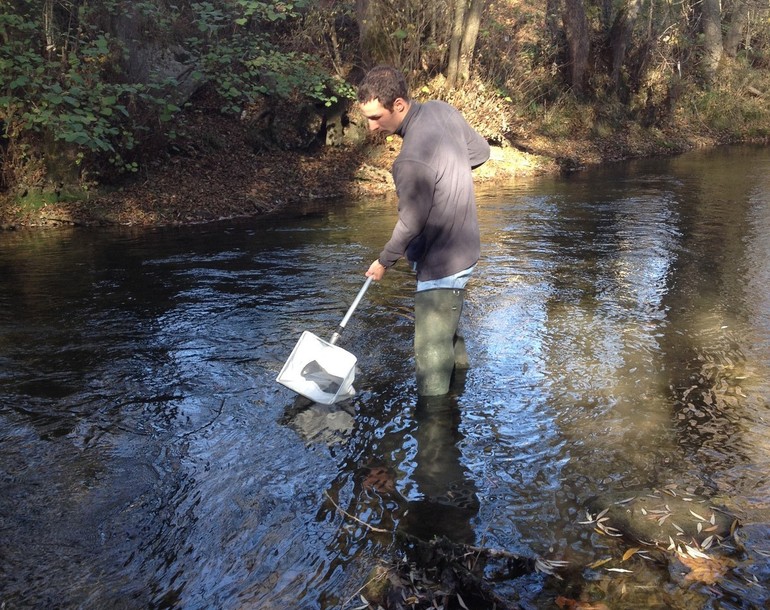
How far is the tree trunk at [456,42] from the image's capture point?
18270mm

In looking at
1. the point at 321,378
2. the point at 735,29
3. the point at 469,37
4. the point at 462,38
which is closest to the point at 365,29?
the point at 462,38

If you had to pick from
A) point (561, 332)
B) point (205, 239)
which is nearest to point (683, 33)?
point (205, 239)

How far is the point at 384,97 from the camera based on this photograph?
4.51 m

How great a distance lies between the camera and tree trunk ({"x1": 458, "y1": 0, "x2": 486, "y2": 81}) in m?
18.4

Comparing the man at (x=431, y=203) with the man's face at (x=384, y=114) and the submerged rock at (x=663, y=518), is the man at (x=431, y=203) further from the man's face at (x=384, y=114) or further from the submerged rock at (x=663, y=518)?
the submerged rock at (x=663, y=518)

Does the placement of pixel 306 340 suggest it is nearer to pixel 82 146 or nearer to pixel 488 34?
pixel 82 146

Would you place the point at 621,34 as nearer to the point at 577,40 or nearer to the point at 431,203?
the point at 577,40

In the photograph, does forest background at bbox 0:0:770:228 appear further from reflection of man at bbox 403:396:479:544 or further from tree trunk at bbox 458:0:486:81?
reflection of man at bbox 403:396:479:544

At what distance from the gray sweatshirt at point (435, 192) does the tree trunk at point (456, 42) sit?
14456 mm

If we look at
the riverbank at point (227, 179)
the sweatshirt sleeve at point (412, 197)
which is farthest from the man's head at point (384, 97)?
the riverbank at point (227, 179)

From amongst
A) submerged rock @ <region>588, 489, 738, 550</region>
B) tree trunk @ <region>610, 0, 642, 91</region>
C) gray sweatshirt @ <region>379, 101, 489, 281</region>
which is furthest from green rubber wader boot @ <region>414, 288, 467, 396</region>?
tree trunk @ <region>610, 0, 642, 91</region>

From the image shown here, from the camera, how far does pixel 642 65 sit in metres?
25.0

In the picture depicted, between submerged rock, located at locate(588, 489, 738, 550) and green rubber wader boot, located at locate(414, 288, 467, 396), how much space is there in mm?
1444

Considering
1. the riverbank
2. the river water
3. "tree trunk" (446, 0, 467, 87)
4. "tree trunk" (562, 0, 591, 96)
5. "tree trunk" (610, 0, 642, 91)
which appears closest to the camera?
the river water
